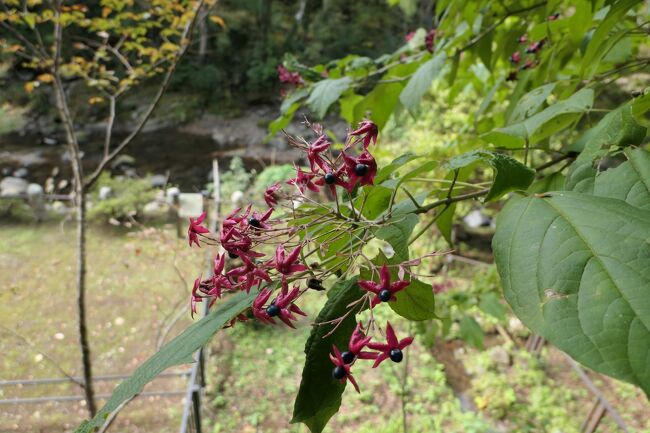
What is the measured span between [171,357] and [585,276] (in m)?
0.43

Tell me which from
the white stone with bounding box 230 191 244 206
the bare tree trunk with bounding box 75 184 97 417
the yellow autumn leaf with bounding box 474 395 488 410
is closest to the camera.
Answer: the bare tree trunk with bounding box 75 184 97 417

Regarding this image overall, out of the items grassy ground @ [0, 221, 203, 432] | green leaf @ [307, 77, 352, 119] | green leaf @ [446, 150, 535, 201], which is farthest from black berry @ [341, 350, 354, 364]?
grassy ground @ [0, 221, 203, 432]

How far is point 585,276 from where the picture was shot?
0.38 meters

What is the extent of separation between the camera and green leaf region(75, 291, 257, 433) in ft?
1.58

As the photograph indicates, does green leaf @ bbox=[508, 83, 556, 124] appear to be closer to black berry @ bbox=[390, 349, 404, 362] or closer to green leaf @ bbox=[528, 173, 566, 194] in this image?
green leaf @ bbox=[528, 173, 566, 194]

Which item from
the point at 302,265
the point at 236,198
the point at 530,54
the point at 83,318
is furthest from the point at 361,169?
the point at 236,198

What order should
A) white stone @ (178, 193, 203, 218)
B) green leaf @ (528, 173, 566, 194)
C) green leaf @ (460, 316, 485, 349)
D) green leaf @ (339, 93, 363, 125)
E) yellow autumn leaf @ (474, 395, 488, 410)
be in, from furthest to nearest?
white stone @ (178, 193, 203, 218) → yellow autumn leaf @ (474, 395, 488, 410) → green leaf @ (460, 316, 485, 349) → green leaf @ (339, 93, 363, 125) → green leaf @ (528, 173, 566, 194)

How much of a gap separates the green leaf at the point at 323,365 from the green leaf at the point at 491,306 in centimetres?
164

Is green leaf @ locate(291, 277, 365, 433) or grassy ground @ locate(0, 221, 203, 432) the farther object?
grassy ground @ locate(0, 221, 203, 432)

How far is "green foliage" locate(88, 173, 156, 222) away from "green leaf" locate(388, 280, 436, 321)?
656 cm

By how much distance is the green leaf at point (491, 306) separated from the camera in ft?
6.64

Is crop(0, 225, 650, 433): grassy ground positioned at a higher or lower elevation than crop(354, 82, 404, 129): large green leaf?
lower

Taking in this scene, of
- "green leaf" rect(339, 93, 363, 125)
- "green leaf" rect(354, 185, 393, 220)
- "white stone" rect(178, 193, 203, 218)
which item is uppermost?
"green leaf" rect(354, 185, 393, 220)

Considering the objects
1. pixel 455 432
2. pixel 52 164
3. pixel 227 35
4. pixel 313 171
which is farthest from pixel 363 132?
pixel 227 35
